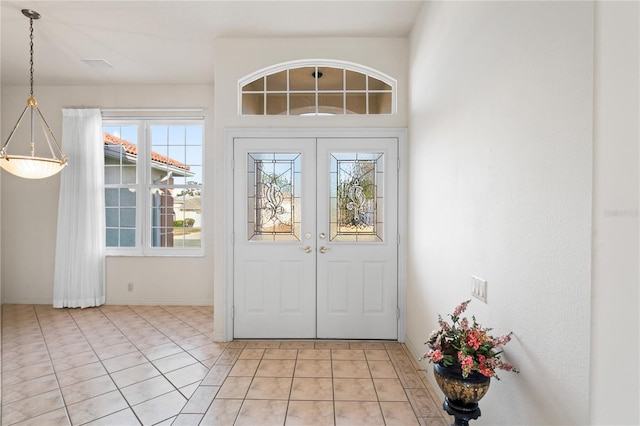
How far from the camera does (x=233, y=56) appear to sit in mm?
3385

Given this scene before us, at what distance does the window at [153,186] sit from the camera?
4.70m

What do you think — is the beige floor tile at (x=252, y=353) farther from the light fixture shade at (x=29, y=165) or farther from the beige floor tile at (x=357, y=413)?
the light fixture shade at (x=29, y=165)

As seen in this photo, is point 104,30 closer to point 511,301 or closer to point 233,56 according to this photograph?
point 233,56

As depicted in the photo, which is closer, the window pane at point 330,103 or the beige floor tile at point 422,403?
the beige floor tile at point 422,403

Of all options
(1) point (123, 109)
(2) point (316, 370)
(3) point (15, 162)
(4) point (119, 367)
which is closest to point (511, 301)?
(2) point (316, 370)

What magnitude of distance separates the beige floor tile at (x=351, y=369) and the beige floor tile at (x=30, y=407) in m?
2.03

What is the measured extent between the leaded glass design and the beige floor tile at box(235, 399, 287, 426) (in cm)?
155

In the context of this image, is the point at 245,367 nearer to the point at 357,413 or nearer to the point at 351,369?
the point at 351,369

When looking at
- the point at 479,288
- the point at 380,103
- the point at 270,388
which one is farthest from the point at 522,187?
the point at 380,103

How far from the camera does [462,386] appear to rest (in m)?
1.42

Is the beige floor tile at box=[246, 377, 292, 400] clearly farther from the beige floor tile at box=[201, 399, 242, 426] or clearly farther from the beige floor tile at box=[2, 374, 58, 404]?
the beige floor tile at box=[2, 374, 58, 404]

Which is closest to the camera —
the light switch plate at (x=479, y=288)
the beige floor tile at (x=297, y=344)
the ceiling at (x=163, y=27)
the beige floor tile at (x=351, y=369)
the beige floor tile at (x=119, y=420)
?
the light switch plate at (x=479, y=288)

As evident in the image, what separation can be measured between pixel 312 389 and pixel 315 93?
2.80 meters

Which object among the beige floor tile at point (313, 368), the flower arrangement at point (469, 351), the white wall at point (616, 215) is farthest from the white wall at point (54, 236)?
the white wall at point (616, 215)
